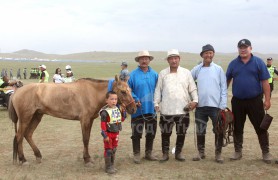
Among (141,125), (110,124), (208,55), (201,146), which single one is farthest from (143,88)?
(201,146)

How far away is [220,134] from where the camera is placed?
6.16 m

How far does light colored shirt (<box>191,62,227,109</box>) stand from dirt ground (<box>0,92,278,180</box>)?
1.16 metres

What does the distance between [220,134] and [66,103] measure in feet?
9.79

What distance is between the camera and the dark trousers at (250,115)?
5.98 meters

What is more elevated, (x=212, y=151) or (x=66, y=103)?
(x=66, y=103)

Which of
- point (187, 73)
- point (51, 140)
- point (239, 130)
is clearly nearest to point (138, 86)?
point (187, 73)

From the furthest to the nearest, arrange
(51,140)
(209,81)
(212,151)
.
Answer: (51,140)
(212,151)
(209,81)

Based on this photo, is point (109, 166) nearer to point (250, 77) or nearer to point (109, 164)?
point (109, 164)

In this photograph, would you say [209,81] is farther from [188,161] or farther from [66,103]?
[66,103]

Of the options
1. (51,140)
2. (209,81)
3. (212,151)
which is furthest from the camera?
(51,140)

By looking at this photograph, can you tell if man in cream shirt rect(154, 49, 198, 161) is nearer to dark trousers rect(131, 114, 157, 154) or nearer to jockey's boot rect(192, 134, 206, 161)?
dark trousers rect(131, 114, 157, 154)

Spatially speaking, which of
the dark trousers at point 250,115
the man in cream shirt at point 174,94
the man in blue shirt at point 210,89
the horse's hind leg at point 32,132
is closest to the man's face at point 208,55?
the man in blue shirt at point 210,89

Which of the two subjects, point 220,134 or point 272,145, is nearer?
point 220,134

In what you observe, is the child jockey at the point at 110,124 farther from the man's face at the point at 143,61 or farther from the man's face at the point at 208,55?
the man's face at the point at 208,55
